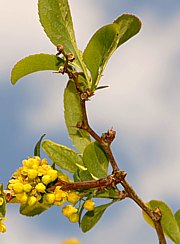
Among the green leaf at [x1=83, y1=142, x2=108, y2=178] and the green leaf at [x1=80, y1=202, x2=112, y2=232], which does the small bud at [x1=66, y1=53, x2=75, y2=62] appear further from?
the green leaf at [x1=80, y1=202, x2=112, y2=232]

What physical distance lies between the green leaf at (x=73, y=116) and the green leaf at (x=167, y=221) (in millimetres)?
295

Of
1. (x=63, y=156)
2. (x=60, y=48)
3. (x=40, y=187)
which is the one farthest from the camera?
(x=63, y=156)

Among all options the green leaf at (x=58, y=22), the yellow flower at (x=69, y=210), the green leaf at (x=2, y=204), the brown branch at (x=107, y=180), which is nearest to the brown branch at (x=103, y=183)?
the brown branch at (x=107, y=180)

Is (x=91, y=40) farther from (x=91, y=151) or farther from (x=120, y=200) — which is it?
(x=120, y=200)

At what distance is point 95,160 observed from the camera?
1770 millimetres

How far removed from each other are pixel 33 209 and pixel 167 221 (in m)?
0.43

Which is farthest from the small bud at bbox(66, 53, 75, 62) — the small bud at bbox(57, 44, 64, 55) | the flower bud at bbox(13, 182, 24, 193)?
the flower bud at bbox(13, 182, 24, 193)

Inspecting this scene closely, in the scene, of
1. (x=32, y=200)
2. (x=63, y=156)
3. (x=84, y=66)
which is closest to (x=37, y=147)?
(x=63, y=156)

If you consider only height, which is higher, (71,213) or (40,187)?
(40,187)

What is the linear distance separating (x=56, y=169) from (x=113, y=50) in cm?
43

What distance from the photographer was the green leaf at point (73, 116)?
6.15 feet

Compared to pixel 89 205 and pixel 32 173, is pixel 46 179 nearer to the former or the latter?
pixel 32 173

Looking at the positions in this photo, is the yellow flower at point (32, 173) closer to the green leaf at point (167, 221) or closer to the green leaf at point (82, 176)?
the green leaf at point (82, 176)

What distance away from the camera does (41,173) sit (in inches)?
68.9
